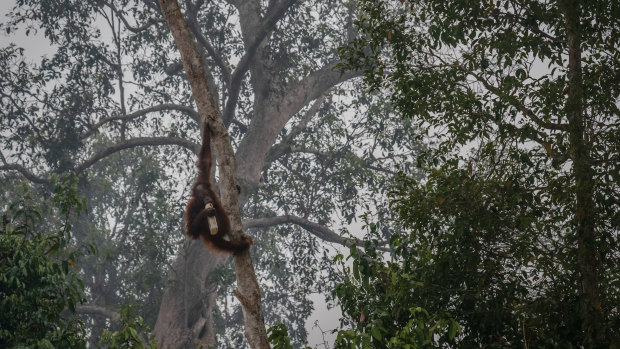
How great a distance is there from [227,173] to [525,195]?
232cm

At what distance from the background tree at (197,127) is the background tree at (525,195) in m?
8.65

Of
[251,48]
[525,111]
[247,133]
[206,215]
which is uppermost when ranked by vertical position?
[251,48]

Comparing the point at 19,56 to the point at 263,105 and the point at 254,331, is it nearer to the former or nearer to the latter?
the point at 263,105

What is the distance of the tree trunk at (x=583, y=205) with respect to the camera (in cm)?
459

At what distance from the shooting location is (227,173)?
487 cm

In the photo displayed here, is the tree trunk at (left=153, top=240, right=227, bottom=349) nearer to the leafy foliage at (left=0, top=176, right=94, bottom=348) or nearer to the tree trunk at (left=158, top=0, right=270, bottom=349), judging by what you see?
the leafy foliage at (left=0, top=176, right=94, bottom=348)

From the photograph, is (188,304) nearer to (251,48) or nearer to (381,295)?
(251,48)

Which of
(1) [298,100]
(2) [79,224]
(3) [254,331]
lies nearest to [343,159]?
(1) [298,100]

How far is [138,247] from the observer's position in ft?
48.9

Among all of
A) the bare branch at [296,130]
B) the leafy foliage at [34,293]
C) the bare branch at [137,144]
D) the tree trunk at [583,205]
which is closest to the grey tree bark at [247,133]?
the bare branch at [296,130]

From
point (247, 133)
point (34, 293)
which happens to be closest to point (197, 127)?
point (247, 133)

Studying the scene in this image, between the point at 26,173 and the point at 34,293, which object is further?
the point at 26,173

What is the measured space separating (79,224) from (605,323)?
58.7 ft

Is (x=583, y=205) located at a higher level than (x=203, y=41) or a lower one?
lower
